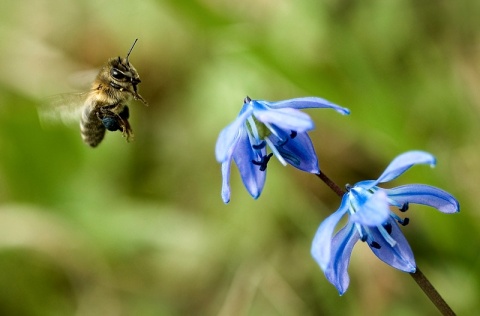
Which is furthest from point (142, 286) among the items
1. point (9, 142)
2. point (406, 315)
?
point (406, 315)

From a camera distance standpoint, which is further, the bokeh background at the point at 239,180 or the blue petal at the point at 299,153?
the bokeh background at the point at 239,180

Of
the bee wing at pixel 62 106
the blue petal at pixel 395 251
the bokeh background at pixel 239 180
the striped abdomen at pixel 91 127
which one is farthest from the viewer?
the bokeh background at pixel 239 180

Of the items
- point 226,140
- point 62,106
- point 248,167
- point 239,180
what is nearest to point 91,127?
point 62,106

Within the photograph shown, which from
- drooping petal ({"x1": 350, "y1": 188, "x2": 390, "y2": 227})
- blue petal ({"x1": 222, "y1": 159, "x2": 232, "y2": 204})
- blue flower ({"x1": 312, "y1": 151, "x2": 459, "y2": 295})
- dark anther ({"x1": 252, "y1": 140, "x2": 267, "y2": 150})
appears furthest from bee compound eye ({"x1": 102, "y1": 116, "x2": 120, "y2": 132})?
drooping petal ({"x1": 350, "y1": 188, "x2": 390, "y2": 227})

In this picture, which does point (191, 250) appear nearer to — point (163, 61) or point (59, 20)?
point (163, 61)

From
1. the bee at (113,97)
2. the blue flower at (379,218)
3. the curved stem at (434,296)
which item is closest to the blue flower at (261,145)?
the blue flower at (379,218)

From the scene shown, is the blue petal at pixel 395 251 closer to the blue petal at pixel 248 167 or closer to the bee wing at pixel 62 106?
the blue petal at pixel 248 167

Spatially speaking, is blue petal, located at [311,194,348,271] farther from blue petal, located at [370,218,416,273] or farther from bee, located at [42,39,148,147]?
bee, located at [42,39,148,147]
